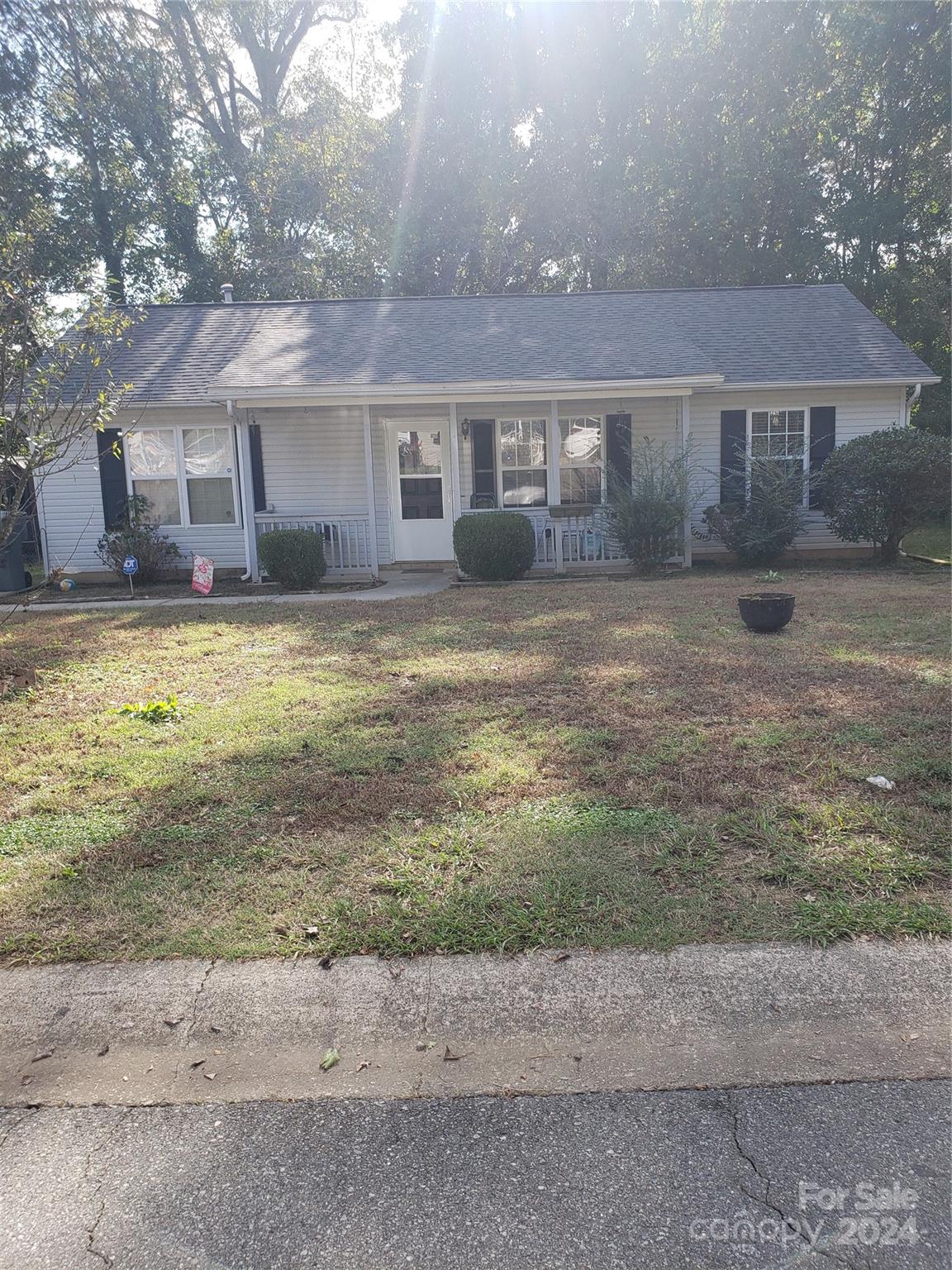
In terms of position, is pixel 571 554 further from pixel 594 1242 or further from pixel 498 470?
pixel 594 1242

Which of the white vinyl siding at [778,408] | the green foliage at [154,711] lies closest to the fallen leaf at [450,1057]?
the green foliage at [154,711]

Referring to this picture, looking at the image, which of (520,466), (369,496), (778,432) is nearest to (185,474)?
(369,496)

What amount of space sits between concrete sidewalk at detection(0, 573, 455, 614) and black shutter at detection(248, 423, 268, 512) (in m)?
2.41

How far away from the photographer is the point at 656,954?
9.22 feet

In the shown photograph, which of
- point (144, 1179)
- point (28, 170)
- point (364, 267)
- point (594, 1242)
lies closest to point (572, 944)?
point (594, 1242)

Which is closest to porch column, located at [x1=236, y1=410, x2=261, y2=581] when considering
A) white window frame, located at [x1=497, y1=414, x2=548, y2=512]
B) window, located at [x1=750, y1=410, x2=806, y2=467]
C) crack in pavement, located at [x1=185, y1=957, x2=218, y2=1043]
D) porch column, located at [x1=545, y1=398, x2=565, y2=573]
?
white window frame, located at [x1=497, y1=414, x2=548, y2=512]

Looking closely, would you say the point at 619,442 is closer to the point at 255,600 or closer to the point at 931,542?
the point at 255,600

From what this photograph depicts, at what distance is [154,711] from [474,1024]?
3740mm

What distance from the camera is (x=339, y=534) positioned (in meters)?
13.1

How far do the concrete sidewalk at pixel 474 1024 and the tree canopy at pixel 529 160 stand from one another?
2384 centimetres

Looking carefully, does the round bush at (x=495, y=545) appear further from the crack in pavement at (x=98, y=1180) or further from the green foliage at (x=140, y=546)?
the crack in pavement at (x=98, y=1180)

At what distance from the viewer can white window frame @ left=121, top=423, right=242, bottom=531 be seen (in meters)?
13.7

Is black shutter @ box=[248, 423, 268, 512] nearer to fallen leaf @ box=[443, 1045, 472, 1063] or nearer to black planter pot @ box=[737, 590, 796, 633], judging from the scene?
black planter pot @ box=[737, 590, 796, 633]

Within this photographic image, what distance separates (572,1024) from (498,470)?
39.5ft
